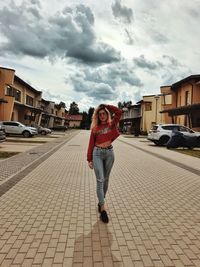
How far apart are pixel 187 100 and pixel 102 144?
3395 centimetres

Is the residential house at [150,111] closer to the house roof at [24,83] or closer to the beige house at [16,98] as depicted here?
the beige house at [16,98]

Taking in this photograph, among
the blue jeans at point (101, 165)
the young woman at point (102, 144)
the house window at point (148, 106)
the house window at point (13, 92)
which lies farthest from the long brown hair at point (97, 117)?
the house window at point (148, 106)

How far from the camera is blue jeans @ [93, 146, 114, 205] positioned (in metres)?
5.41

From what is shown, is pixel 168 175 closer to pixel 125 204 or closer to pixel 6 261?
pixel 125 204

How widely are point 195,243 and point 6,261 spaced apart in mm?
2445

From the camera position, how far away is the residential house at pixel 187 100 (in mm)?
31425

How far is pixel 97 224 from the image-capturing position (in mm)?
5090

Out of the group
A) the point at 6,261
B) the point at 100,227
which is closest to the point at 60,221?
the point at 100,227

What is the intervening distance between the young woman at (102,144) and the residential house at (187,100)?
2377cm

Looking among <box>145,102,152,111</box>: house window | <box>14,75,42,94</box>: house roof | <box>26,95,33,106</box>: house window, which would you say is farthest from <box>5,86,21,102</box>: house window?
<box>145,102,152,111</box>: house window

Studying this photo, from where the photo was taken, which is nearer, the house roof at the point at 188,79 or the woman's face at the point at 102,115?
the woman's face at the point at 102,115

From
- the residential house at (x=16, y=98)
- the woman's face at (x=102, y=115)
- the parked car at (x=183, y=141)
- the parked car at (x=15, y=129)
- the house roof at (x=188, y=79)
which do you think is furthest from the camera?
the residential house at (x=16, y=98)

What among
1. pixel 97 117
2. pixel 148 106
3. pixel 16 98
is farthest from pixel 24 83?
pixel 97 117

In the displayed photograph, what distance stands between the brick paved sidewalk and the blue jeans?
1.52ft
